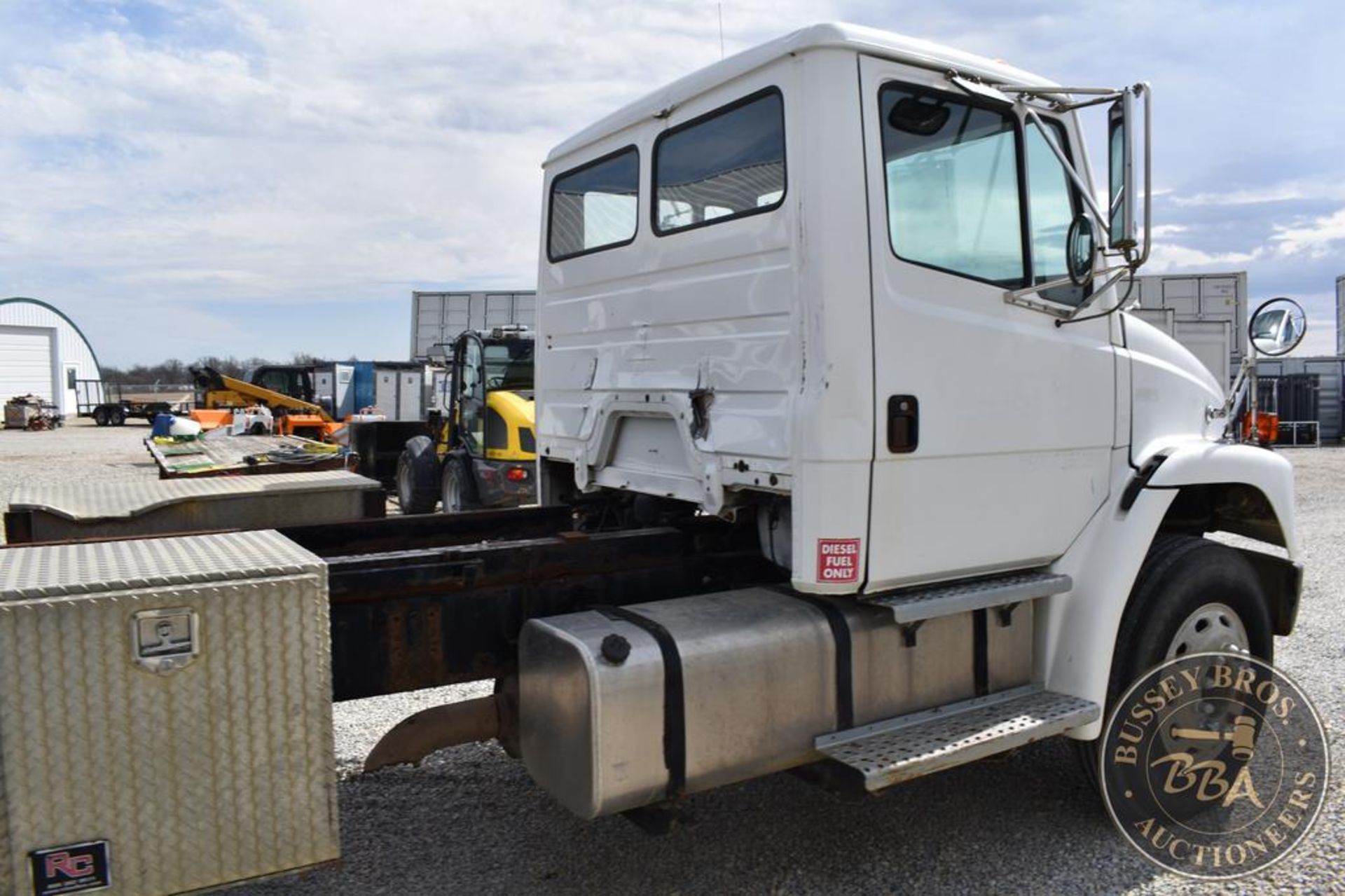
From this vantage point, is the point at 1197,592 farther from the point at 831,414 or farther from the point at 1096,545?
the point at 831,414

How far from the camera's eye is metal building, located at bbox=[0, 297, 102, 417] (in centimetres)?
4734

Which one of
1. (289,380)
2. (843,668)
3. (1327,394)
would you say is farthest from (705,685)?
(1327,394)

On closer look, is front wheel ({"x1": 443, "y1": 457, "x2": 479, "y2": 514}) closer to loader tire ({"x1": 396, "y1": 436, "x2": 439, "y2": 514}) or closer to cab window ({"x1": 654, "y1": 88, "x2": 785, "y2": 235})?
loader tire ({"x1": 396, "y1": 436, "x2": 439, "y2": 514})

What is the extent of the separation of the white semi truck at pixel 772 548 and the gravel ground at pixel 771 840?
0.61 meters

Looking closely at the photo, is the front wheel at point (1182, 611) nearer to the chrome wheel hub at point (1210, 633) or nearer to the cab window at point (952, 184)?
the chrome wheel hub at point (1210, 633)

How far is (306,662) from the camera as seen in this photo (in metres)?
2.59

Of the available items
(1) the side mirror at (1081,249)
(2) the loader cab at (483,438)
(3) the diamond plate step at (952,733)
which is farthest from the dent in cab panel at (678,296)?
(2) the loader cab at (483,438)

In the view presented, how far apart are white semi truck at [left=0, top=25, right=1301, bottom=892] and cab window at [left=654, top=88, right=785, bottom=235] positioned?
1 centimetres

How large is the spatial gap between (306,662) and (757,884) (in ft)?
6.20

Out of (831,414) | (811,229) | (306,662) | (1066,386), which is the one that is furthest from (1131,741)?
(306,662)

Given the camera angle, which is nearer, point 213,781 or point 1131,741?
point 213,781

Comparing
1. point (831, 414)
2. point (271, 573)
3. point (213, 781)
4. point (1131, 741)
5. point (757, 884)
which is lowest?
point (757, 884)

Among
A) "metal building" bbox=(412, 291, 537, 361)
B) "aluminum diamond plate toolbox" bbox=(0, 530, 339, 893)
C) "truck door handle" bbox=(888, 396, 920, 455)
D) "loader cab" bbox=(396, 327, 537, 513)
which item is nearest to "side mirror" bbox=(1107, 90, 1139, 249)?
"truck door handle" bbox=(888, 396, 920, 455)

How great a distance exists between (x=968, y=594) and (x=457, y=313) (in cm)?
2036
